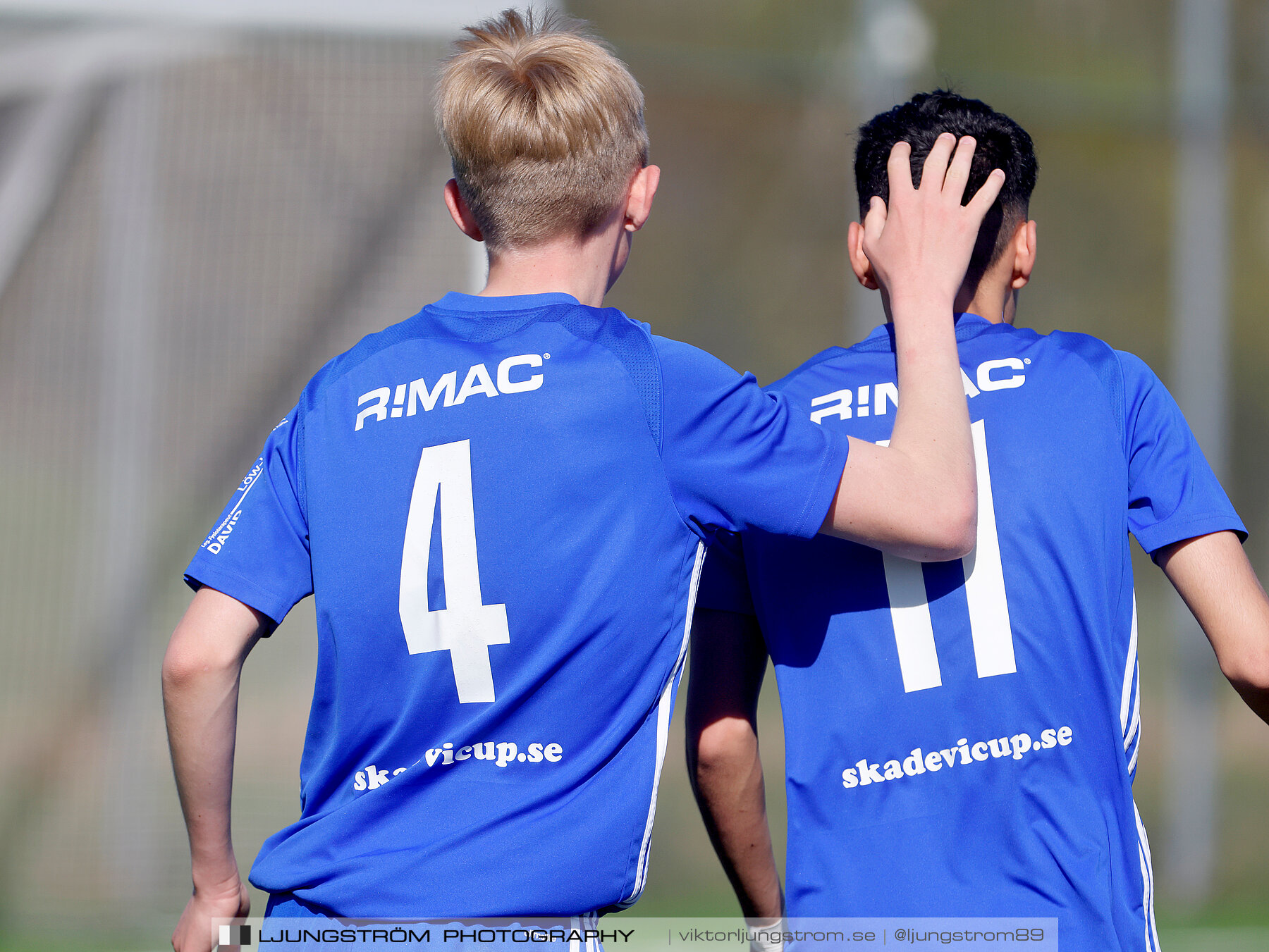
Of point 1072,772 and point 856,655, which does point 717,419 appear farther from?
point 1072,772

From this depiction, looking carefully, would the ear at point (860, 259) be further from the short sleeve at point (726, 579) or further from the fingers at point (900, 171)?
the short sleeve at point (726, 579)

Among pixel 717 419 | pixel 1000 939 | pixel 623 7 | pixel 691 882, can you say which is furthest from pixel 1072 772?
pixel 623 7

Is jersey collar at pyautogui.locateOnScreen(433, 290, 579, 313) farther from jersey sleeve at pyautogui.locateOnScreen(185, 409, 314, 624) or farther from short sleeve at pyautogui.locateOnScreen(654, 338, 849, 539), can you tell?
jersey sleeve at pyautogui.locateOnScreen(185, 409, 314, 624)

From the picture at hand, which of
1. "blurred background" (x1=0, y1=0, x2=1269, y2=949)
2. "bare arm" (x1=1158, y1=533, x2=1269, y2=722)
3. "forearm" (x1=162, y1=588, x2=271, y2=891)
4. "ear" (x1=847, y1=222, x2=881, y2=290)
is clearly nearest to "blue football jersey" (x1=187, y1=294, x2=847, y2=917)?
"forearm" (x1=162, y1=588, x2=271, y2=891)

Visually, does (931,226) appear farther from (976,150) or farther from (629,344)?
(629,344)

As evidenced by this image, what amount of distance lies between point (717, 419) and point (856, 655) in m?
0.45

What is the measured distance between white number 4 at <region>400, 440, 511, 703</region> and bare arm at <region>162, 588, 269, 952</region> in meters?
0.27

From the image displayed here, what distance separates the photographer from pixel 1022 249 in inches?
68.8

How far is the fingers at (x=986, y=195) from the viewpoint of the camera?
1.58 metres

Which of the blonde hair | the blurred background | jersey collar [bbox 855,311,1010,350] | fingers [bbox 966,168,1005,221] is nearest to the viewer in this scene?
the blonde hair

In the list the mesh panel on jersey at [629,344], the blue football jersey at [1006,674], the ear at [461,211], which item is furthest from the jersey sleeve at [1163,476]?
the ear at [461,211]

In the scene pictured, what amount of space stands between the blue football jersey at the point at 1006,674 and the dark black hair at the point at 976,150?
0.66ft

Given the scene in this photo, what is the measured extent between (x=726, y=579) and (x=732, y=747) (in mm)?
280

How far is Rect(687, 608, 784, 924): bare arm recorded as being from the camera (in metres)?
1.78
